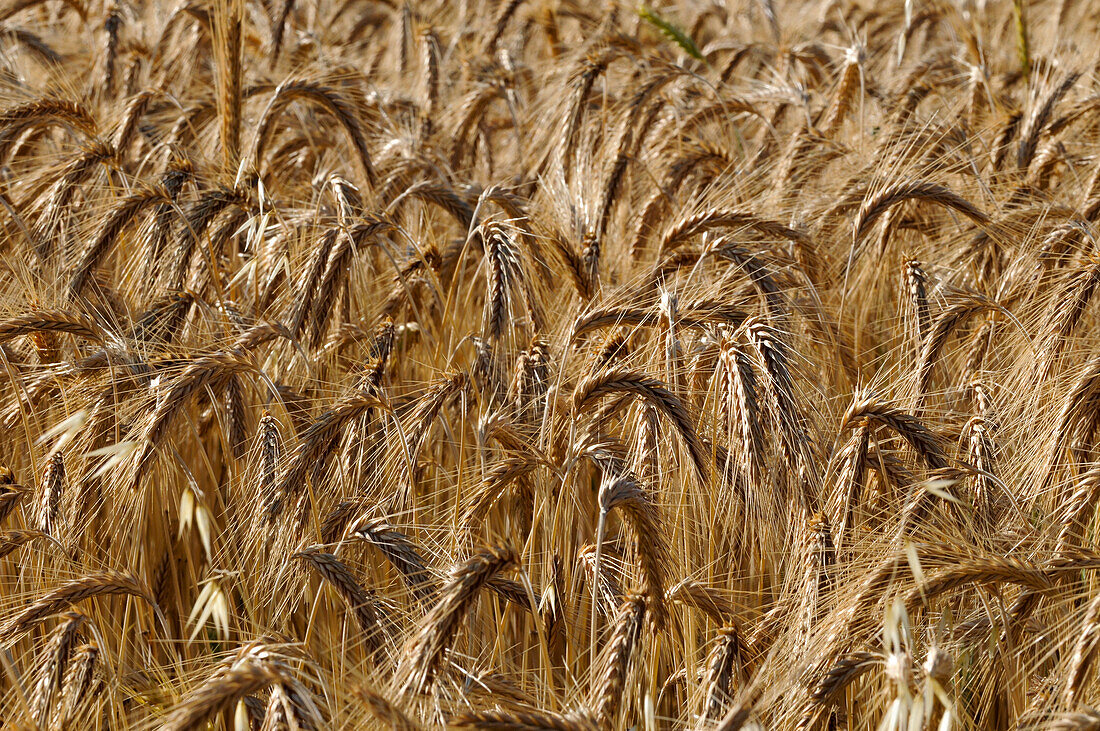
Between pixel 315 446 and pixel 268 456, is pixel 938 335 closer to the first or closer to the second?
pixel 315 446

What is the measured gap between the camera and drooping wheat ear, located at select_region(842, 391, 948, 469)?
72.2 inches

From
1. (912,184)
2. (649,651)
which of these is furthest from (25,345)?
(912,184)

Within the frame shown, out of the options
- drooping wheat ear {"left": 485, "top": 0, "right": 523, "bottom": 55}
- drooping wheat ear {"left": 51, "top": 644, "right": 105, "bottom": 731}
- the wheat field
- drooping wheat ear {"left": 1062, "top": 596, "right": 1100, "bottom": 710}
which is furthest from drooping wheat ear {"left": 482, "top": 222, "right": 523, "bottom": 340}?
drooping wheat ear {"left": 485, "top": 0, "right": 523, "bottom": 55}

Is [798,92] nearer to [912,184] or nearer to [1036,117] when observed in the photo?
[1036,117]

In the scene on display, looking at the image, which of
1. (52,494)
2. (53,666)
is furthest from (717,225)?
(53,666)

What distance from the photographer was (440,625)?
4.71 ft

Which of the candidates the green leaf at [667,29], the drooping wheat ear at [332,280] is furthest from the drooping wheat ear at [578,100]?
the drooping wheat ear at [332,280]

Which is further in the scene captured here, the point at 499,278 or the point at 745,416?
the point at 499,278

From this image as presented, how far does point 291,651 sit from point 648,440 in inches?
33.0

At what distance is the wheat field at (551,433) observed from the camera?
5.31 feet

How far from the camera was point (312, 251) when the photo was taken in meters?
2.39

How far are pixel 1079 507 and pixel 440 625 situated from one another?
1184mm

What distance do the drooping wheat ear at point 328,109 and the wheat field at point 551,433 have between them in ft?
0.06

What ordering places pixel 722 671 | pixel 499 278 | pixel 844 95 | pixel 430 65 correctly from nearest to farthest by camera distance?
1. pixel 722 671
2. pixel 499 278
3. pixel 844 95
4. pixel 430 65
